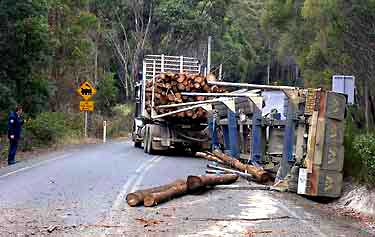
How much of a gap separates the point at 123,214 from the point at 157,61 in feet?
53.7

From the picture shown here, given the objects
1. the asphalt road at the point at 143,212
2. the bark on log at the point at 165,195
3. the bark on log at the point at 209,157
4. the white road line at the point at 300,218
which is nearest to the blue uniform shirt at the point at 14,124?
the asphalt road at the point at 143,212

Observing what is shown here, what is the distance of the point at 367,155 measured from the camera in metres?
12.0

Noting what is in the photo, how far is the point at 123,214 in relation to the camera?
34.7 ft

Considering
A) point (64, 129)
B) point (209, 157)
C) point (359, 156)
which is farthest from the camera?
point (64, 129)

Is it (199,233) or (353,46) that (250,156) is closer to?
(199,233)

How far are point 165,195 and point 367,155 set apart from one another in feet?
12.4

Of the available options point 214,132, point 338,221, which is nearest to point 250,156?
point 214,132

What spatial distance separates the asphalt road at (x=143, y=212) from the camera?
30.7ft

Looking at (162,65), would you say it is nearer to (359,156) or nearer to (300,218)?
(359,156)

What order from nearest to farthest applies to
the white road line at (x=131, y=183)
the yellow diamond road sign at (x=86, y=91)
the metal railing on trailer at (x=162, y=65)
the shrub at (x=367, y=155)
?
the white road line at (x=131, y=183)
the shrub at (x=367, y=155)
the metal railing on trailer at (x=162, y=65)
the yellow diamond road sign at (x=86, y=91)

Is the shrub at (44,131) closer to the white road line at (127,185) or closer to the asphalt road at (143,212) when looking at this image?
the white road line at (127,185)

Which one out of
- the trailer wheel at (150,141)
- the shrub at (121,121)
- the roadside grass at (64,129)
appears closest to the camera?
the trailer wheel at (150,141)

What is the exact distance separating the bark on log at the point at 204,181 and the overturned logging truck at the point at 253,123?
117cm

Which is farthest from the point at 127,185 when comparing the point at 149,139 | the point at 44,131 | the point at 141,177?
the point at 44,131
